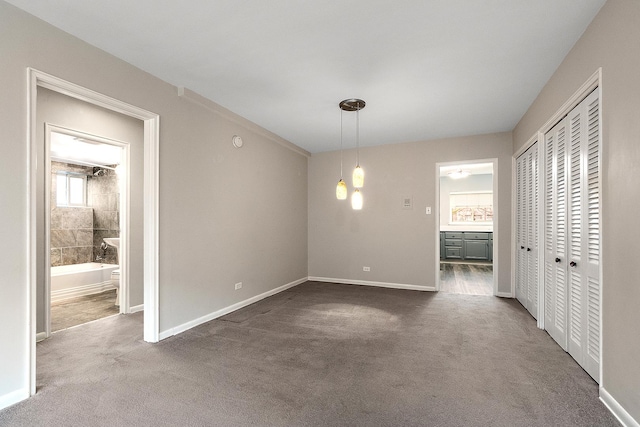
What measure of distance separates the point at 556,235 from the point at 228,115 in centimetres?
382

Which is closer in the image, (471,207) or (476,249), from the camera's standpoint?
(476,249)

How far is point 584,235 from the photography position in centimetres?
243

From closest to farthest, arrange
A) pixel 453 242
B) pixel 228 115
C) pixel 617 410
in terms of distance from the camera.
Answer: pixel 617 410, pixel 228 115, pixel 453 242

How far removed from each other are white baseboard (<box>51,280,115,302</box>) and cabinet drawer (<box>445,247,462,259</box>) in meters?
8.00

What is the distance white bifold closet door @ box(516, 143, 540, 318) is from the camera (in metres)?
3.70

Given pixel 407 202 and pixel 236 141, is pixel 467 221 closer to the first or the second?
pixel 407 202

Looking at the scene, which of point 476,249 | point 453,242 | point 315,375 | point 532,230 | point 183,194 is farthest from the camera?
point 453,242

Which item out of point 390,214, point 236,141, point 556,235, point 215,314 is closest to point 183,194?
A: point 236,141

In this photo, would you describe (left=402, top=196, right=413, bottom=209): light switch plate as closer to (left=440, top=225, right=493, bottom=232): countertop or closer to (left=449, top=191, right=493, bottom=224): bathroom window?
(left=440, top=225, right=493, bottom=232): countertop

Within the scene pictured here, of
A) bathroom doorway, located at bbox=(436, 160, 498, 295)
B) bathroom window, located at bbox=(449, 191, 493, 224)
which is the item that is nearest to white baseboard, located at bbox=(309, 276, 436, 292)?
bathroom doorway, located at bbox=(436, 160, 498, 295)

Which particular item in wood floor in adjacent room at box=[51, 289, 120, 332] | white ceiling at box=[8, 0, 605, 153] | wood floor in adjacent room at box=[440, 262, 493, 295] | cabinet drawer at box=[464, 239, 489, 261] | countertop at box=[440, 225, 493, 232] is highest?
white ceiling at box=[8, 0, 605, 153]

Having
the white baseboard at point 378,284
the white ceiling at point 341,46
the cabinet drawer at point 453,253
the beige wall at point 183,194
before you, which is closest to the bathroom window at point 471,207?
the cabinet drawer at point 453,253

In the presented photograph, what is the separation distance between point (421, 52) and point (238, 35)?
4.76 feet

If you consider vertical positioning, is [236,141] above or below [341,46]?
below
